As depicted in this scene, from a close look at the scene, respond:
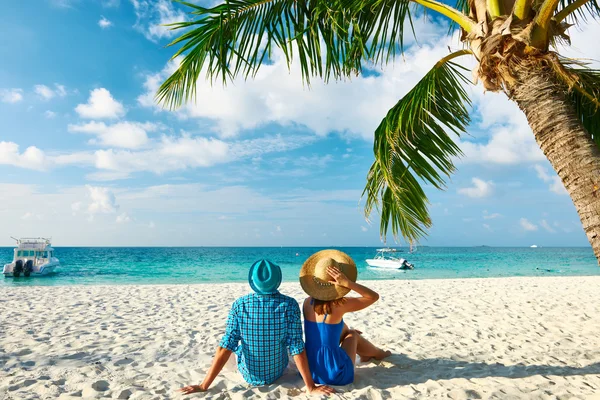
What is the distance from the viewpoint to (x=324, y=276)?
3.14 meters

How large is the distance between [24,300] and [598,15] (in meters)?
10.4

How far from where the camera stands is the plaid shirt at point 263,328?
3.06 m

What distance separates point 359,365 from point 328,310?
39.1 inches

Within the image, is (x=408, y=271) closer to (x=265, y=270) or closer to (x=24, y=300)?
(x=24, y=300)

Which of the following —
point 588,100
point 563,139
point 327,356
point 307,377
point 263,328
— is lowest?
point 307,377

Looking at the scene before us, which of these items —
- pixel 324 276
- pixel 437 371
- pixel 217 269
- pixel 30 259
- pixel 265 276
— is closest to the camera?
pixel 265 276

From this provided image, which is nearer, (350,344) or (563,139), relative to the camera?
(563,139)

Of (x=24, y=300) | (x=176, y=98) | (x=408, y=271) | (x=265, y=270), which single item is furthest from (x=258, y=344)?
(x=408, y=271)

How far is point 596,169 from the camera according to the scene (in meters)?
2.47

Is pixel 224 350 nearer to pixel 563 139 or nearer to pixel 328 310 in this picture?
pixel 328 310

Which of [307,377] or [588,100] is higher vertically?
[588,100]

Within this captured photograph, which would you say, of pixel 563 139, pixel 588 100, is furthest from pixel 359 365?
pixel 588 100

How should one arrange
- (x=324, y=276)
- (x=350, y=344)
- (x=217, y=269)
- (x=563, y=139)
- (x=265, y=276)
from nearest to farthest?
1. (x=563, y=139)
2. (x=265, y=276)
3. (x=324, y=276)
4. (x=350, y=344)
5. (x=217, y=269)

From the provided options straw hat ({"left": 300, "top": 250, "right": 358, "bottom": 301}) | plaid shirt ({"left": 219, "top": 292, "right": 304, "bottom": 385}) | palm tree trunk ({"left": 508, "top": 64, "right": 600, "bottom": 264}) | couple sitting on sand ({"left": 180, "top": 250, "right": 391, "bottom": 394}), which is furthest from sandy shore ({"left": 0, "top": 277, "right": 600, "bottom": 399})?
palm tree trunk ({"left": 508, "top": 64, "right": 600, "bottom": 264})
